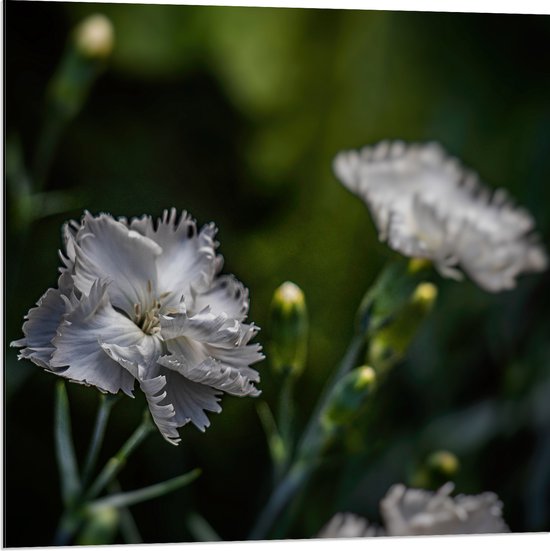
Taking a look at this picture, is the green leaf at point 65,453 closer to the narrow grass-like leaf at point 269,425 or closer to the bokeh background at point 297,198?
the bokeh background at point 297,198

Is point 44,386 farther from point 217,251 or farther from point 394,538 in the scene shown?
point 394,538

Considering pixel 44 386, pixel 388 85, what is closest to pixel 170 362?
Result: pixel 44 386

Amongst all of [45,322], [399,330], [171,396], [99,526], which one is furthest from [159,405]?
[399,330]

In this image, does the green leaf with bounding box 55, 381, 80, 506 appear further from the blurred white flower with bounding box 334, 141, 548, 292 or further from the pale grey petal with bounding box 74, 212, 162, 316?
the blurred white flower with bounding box 334, 141, 548, 292

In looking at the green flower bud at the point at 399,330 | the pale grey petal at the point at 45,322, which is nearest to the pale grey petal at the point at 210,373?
the pale grey petal at the point at 45,322

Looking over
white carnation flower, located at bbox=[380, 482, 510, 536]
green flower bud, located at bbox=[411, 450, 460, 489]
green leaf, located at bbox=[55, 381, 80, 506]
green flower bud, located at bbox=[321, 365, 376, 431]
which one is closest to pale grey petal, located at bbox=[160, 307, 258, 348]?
green leaf, located at bbox=[55, 381, 80, 506]

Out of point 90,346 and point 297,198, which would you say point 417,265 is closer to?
point 297,198
